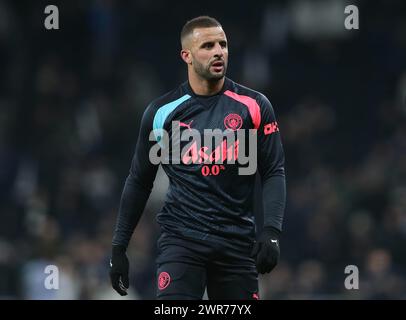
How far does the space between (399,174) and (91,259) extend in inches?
145

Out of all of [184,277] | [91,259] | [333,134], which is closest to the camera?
[184,277]

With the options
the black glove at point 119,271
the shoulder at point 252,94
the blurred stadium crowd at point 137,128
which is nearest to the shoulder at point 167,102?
the shoulder at point 252,94

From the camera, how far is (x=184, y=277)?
652 centimetres

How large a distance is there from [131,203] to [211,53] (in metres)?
1.08

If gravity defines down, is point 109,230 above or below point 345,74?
below

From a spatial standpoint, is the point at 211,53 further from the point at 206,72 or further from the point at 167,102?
the point at 167,102

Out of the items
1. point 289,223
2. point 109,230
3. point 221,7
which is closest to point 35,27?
point 221,7

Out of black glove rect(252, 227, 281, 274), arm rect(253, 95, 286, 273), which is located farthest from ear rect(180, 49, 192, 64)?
black glove rect(252, 227, 281, 274)

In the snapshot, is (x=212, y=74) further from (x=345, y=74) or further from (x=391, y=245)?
(x=345, y=74)

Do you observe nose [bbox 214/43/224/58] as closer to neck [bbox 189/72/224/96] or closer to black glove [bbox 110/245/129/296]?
neck [bbox 189/72/224/96]

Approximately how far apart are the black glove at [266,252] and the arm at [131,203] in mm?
889

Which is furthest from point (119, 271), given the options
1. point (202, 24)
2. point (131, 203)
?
point (202, 24)

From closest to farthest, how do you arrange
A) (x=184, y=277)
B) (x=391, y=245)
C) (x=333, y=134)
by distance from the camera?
(x=184, y=277)
(x=391, y=245)
(x=333, y=134)

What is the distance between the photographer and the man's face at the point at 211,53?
6.72 m
